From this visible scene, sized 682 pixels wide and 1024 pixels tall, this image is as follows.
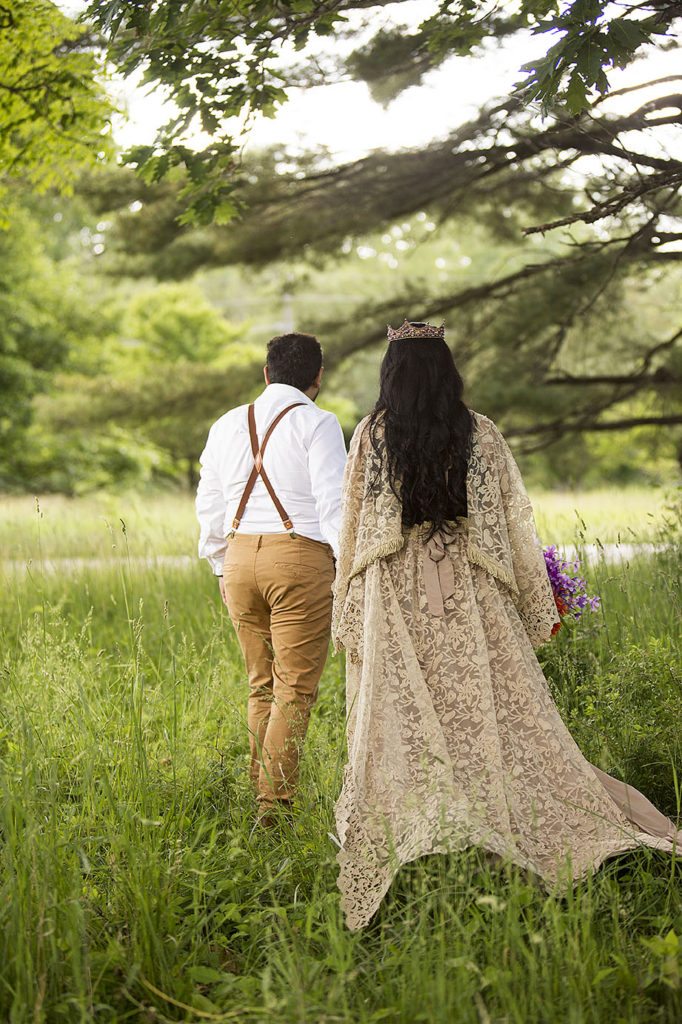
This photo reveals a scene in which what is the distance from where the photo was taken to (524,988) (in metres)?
2.11

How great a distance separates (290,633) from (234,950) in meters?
1.24

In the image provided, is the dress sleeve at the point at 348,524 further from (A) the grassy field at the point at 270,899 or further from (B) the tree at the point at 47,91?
(B) the tree at the point at 47,91

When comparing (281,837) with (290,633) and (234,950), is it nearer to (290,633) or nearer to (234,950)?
(234,950)

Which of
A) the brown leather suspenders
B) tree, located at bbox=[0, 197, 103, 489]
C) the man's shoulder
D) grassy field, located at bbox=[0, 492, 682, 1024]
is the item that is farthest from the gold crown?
tree, located at bbox=[0, 197, 103, 489]

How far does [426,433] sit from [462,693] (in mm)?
800

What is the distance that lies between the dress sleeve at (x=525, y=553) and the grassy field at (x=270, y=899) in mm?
564

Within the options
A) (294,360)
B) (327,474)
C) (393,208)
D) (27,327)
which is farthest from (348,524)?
(27,327)

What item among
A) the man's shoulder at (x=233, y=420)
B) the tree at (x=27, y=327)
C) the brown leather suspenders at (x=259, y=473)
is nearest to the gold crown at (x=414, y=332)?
the brown leather suspenders at (x=259, y=473)

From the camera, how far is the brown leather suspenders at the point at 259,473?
11.5 ft

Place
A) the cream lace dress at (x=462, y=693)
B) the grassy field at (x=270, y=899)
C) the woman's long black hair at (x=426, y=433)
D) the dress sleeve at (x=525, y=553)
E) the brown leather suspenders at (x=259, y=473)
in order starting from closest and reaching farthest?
the grassy field at (x=270, y=899), the cream lace dress at (x=462, y=693), the woman's long black hair at (x=426, y=433), the dress sleeve at (x=525, y=553), the brown leather suspenders at (x=259, y=473)

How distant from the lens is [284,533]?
3514mm

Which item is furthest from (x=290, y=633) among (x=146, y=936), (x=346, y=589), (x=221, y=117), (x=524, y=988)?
(x=221, y=117)

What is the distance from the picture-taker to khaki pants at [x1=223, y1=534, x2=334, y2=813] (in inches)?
137

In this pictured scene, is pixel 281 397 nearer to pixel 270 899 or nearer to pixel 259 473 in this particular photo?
pixel 259 473
